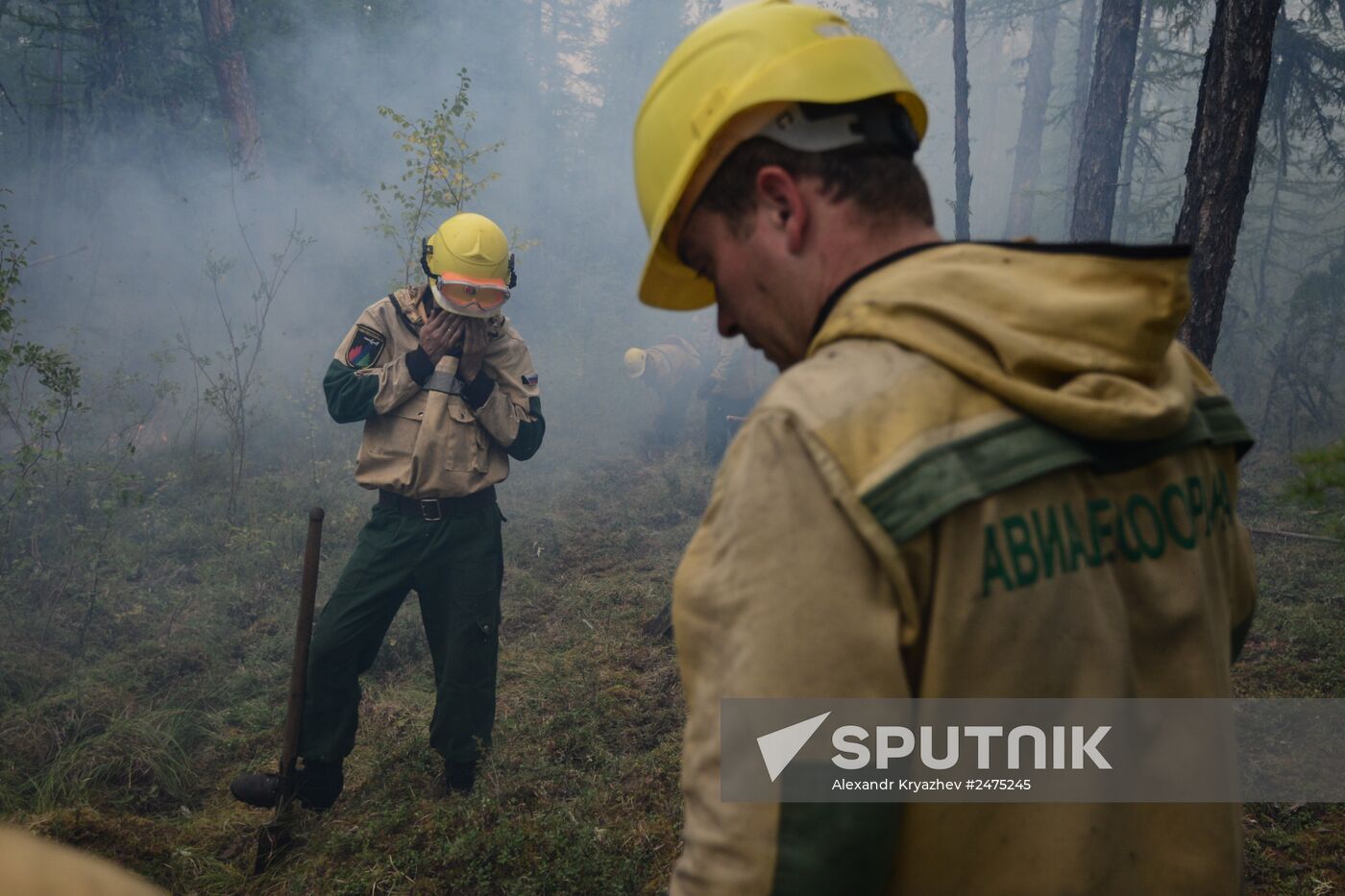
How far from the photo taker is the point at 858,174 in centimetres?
125

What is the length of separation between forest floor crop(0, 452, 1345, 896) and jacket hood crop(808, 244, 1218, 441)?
3286 mm

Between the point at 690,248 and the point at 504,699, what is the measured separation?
4.61 m

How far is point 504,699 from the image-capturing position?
547 centimetres

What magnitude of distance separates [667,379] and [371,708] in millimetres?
9584

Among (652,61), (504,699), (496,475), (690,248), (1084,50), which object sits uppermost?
(652,61)

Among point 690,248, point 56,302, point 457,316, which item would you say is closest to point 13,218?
point 56,302

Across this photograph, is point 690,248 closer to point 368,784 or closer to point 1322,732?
point 368,784

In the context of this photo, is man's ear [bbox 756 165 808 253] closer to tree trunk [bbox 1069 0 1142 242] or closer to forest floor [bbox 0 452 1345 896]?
forest floor [bbox 0 452 1345 896]

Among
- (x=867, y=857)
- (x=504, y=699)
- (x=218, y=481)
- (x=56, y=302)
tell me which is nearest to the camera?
(x=867, y=857)

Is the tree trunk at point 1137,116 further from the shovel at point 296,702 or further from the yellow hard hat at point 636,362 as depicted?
the shovel at point 296,702

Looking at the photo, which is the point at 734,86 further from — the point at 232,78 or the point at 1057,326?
the point at 232,78

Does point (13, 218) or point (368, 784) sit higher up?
point (13, 218)

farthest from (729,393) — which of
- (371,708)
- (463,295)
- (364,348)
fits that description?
(364,348)

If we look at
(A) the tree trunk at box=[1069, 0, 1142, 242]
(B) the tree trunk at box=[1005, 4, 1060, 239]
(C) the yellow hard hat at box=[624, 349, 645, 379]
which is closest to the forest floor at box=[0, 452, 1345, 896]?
Answer: (A) the tree trunk at box=[1069, 0, 1142, 242]
